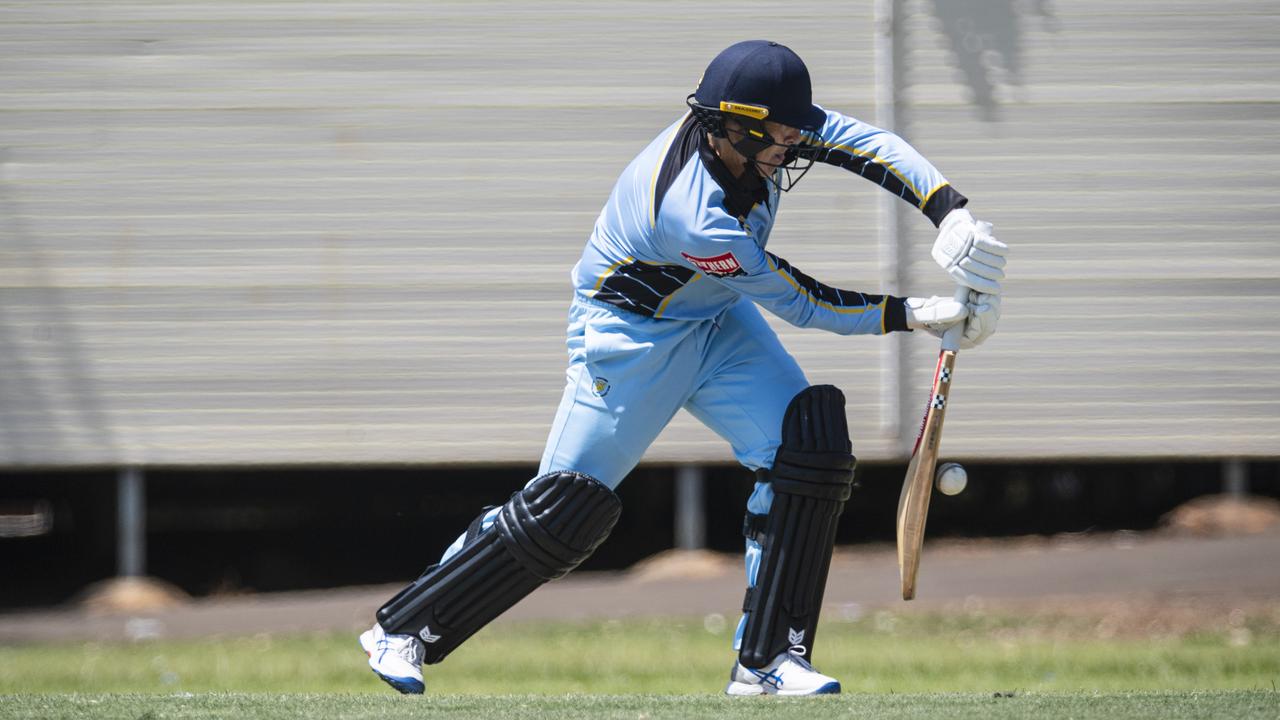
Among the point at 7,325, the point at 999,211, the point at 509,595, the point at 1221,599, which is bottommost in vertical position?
the point at 1221,599

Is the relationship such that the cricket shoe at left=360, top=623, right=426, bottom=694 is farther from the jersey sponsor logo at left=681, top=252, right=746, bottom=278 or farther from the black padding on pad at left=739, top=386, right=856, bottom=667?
the jersey sponsor logo at left=681, top=252, right=746, bottom=278

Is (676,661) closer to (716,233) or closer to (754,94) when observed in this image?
(716,233)

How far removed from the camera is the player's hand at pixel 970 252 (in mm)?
3930

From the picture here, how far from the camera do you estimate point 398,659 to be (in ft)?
14.0

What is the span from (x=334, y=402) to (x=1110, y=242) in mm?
4172

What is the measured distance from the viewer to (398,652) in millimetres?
4289

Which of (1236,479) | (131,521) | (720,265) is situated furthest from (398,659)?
(1236,479)

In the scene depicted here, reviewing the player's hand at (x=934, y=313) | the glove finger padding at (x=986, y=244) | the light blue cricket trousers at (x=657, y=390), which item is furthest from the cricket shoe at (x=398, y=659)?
the glove finger padding at (x=986, y=244)

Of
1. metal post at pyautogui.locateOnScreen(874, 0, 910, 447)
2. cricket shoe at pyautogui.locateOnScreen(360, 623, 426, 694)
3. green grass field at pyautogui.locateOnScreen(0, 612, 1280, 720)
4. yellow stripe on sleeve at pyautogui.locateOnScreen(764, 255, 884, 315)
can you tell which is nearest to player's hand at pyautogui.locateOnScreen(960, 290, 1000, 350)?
yellow stripe on sleeve at pyautogui.locateOnScreen(764, 255, 884, 315)

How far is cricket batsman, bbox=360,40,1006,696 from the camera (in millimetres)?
3971

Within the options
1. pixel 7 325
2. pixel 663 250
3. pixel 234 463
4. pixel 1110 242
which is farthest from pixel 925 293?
pixel 7 325

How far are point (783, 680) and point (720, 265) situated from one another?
3.63ft

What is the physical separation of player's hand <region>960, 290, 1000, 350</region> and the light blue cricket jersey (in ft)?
0.56

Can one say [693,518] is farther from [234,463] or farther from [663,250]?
[663,250]
